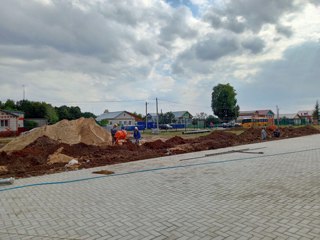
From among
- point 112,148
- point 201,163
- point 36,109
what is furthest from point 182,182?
point 36,109

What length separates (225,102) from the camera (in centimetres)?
6525

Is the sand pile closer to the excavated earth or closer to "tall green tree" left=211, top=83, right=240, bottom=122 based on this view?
the excavated earth

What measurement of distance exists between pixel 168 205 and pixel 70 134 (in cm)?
1493

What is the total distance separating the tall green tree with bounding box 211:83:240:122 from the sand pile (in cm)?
4965

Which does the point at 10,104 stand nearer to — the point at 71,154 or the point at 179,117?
the point at 179,117

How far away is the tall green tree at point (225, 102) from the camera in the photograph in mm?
65312

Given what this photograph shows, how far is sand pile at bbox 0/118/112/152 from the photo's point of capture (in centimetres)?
1778

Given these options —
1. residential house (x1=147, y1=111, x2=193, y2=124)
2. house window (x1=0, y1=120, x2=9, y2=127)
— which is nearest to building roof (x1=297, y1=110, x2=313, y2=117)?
residential house (x1=147, y1=111, x2=193, y2=124)

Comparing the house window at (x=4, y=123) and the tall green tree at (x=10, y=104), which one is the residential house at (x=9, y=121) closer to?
the house window at (x=4, y=123)

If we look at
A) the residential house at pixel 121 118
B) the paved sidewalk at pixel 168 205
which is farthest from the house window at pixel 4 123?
the paved sidewalk at pixel 168 205

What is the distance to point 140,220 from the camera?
4340 millimetres

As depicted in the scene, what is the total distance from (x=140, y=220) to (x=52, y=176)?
547 centimetres

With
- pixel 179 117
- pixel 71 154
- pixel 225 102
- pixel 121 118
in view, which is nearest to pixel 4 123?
pixel 71 154

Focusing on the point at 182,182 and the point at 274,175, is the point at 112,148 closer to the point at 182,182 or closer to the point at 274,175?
the point at 182,182
